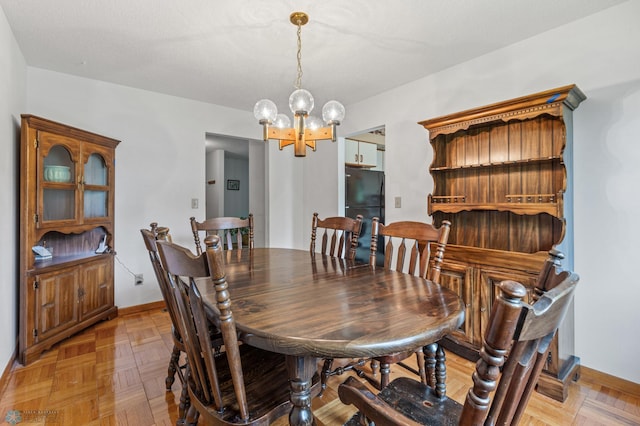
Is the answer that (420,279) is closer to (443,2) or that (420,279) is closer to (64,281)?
(443,2)

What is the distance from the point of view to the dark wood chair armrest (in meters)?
0.68

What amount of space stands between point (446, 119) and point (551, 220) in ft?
3.33

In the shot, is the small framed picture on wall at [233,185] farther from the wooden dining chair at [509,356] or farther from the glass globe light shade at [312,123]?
the wooden dining chair at [509,356]

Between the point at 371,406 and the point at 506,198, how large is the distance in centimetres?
208

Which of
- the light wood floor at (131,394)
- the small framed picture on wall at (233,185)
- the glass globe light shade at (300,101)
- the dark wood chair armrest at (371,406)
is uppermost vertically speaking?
the glass globe light shade at (300,101)

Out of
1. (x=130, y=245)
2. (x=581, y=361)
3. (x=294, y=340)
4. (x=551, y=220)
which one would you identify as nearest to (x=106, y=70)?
(x=130, y=245)

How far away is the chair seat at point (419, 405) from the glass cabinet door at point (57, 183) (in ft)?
8.81

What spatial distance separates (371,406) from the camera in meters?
0.73

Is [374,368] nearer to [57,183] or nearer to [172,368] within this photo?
[172,368]

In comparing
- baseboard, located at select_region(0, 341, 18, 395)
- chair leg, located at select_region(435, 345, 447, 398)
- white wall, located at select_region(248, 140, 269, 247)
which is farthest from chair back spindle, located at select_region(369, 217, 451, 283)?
white wall, located at select_region(248, 140, 269, 247)

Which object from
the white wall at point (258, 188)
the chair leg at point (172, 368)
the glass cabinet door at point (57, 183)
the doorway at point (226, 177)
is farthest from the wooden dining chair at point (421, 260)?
the doorway at point (226, 177)

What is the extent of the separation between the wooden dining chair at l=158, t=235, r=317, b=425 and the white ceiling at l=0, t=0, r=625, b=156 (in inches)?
67.9

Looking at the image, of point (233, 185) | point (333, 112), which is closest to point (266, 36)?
point (333, 112)

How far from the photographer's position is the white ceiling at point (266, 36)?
1.91 meters
